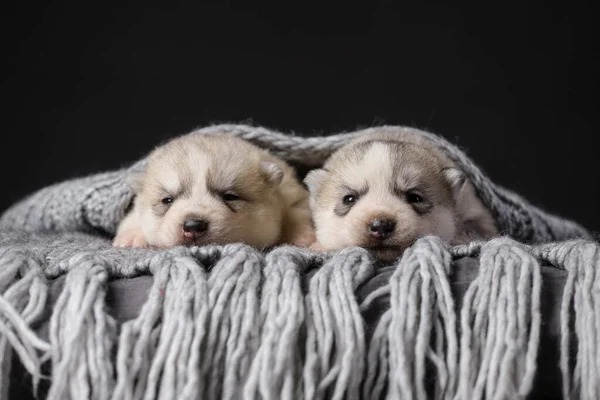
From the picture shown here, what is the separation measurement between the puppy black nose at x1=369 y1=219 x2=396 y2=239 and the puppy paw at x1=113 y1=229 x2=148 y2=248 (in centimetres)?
67

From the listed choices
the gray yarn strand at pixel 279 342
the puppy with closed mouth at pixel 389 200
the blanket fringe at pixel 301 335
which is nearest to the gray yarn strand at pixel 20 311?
the blanket fringe at pixel 301 335

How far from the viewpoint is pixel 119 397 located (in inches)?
51.1

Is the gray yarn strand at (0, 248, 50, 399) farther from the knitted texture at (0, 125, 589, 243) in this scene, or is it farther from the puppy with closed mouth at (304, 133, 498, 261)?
the knitted texture at (0, 125, 589, 243)

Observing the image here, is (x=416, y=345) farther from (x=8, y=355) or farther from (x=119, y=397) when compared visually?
(x=8, y=355)

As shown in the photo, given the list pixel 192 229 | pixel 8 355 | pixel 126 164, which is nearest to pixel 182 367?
pixel 8 355

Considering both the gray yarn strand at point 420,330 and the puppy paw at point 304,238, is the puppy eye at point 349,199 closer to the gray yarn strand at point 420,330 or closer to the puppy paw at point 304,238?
the puppy paw at point 304,238

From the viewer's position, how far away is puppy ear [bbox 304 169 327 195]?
7.48 ft

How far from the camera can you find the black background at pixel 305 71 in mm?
3209

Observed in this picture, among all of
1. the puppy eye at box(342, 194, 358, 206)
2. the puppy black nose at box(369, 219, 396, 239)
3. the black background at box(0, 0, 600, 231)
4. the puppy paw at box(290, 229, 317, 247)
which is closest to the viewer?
the puppy black nose at box(369, 219, 396, 239)

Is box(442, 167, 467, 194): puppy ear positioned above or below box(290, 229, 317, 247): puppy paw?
above

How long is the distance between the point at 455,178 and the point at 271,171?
0.52 metres

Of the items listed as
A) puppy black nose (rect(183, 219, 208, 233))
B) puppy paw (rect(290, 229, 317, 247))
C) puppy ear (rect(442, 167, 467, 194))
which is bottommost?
puppy paw (rect(290, 229, 317, 247))

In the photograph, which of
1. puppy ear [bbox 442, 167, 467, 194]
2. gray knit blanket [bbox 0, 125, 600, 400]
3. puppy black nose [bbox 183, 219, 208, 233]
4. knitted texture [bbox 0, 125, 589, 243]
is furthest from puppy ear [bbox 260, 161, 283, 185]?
gray knit blanket [bbox 0, 125, 600, 400]

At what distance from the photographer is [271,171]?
2.30m
